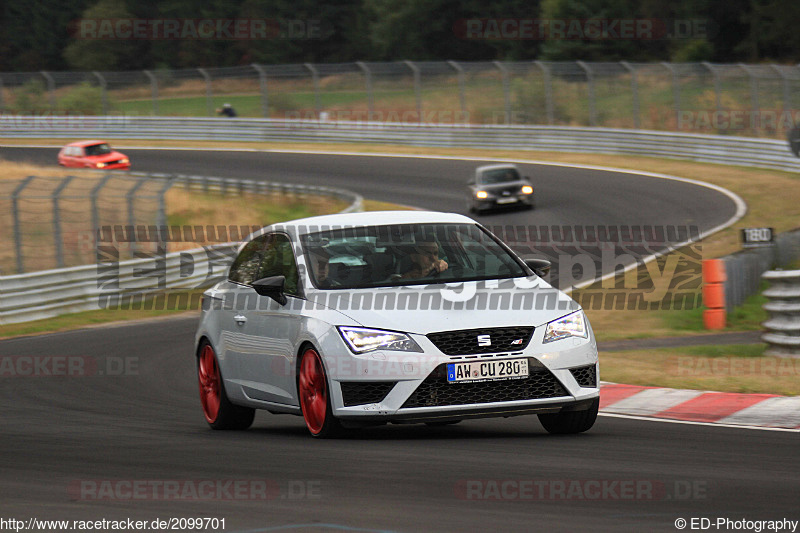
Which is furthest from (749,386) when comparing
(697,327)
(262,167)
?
(262,167)

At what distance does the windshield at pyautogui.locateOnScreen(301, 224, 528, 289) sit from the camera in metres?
8.56

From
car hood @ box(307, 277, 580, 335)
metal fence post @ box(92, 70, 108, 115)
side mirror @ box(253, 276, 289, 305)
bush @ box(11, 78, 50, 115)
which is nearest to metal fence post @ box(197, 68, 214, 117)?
metal fence post @ box(92, 70, 108, 115)

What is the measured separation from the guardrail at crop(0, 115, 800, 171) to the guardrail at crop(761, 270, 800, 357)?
21.7 meters

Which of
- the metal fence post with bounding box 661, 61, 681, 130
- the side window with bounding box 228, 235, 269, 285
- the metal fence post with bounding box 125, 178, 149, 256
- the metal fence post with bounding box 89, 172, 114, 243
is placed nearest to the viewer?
the side window with bounding box 228, 235, 269, 285

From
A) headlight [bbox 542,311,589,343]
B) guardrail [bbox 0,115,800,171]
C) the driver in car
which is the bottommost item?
guardrail [bbox 0,115,800,171]

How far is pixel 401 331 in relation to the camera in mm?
7699

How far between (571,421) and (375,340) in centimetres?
155

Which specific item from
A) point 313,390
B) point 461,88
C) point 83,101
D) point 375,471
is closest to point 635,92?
point 461,88

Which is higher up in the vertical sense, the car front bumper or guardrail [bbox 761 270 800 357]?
the car front bumper

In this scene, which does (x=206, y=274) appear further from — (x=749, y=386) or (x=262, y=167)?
(x=262, y=167)

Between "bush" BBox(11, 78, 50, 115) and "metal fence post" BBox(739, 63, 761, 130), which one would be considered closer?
"metal fence post" BBox(739, 63, 761, 130)

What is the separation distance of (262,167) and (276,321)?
37030 millimetres

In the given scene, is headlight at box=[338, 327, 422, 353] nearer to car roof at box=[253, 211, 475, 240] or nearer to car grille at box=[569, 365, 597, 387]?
car grille at box=[569, 365, 597, 387]

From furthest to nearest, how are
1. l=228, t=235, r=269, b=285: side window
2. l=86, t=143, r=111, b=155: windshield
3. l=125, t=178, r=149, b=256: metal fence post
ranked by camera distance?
l=86, t=143, r=111, b=155: windshield, l=125, t=178, r=149, b=256: metal fence post, l=228, t=235, r=269, b=285: side window
